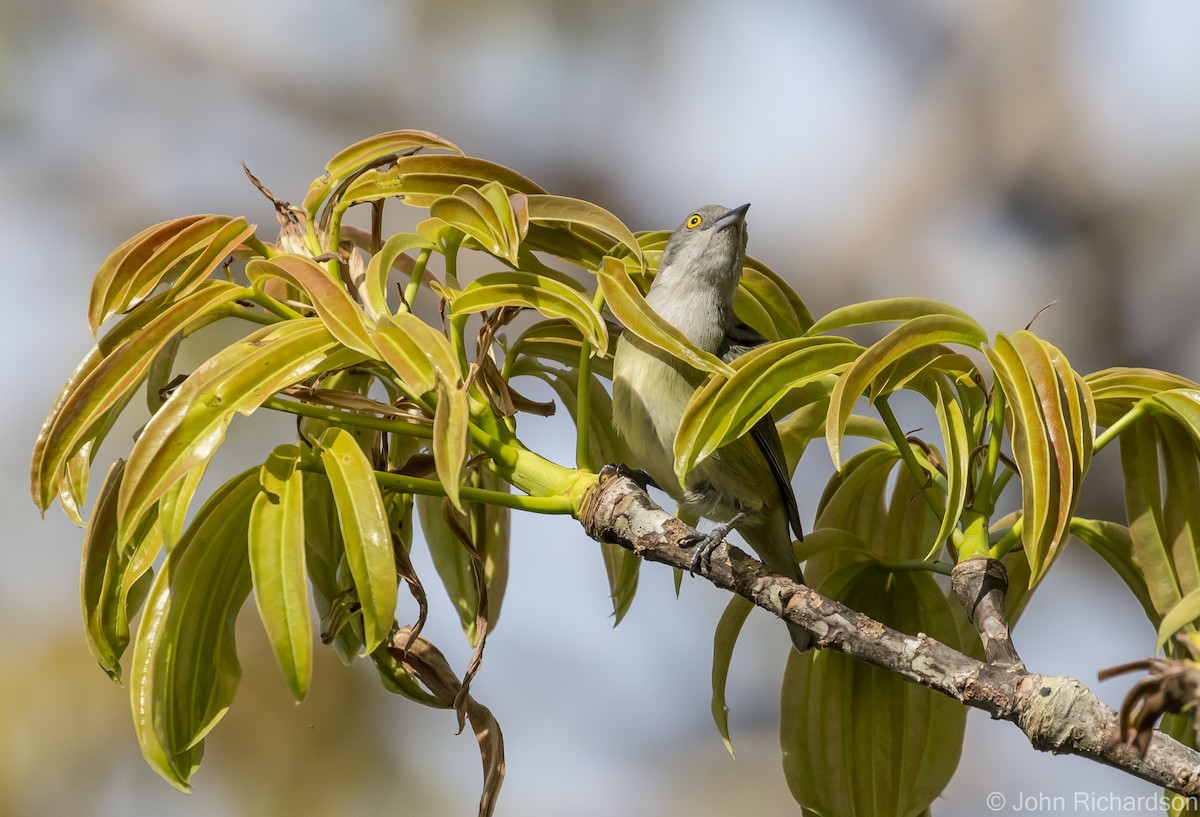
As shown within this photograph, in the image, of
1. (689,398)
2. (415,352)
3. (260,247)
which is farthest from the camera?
(689,398)

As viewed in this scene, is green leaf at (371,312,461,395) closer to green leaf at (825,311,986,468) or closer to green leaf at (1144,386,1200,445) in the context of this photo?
green leaf at (825,311,986,468)

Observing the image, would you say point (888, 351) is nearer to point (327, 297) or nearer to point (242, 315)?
point (327, 297)

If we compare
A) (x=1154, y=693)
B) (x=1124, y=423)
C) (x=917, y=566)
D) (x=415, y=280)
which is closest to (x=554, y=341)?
(x=415, y=280)

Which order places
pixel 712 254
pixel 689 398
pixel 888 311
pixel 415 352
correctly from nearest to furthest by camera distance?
pixel 415 352
pixel 888 311
pixel 689 398
pixel 712 254

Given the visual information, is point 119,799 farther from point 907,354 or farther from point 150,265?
point 907,354

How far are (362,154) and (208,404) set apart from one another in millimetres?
589

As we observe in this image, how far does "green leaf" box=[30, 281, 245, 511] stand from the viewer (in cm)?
139

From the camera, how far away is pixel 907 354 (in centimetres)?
139

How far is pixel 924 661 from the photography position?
1198 mm

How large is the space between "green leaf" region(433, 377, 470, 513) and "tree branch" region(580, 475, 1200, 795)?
0.32 m

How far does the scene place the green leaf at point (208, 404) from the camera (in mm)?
1203

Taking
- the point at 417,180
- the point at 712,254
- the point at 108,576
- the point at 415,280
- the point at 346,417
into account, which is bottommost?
the point at 108,576

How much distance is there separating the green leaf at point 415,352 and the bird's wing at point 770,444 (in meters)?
0.72

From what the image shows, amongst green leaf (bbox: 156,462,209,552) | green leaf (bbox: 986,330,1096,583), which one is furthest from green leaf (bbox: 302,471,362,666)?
green leaf (bbox: 986,330,1096,583)
